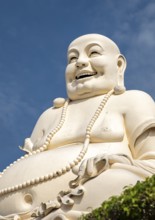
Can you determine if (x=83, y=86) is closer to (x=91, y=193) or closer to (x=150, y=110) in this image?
(x=150, y=110)

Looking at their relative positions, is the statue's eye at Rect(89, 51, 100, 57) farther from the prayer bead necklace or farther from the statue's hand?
the statue's hand

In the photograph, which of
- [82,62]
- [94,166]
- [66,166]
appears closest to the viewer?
[94,166]

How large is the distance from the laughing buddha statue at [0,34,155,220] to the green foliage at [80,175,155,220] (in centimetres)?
121

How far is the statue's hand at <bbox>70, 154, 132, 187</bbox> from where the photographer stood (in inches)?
232

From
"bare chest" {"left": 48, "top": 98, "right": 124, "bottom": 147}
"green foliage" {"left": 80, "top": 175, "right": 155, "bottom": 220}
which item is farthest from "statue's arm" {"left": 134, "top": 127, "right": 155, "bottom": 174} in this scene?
"green foliage" {"left": 80, "top": 175, "right": 155, "bottom": 220}

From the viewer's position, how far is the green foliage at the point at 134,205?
424cm

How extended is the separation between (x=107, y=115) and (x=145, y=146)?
0.66m

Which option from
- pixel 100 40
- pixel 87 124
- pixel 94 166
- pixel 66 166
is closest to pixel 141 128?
pixel 87 124

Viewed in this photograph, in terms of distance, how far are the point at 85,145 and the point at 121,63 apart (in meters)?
1.75

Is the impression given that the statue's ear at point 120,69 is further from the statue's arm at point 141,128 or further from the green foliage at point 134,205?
Result: the green foliage at point 134,205

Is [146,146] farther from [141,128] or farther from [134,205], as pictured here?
[134,205]

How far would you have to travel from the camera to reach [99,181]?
581 cm

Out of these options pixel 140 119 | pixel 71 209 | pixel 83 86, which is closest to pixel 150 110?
pixel 140 119

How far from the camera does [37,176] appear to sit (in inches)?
255
